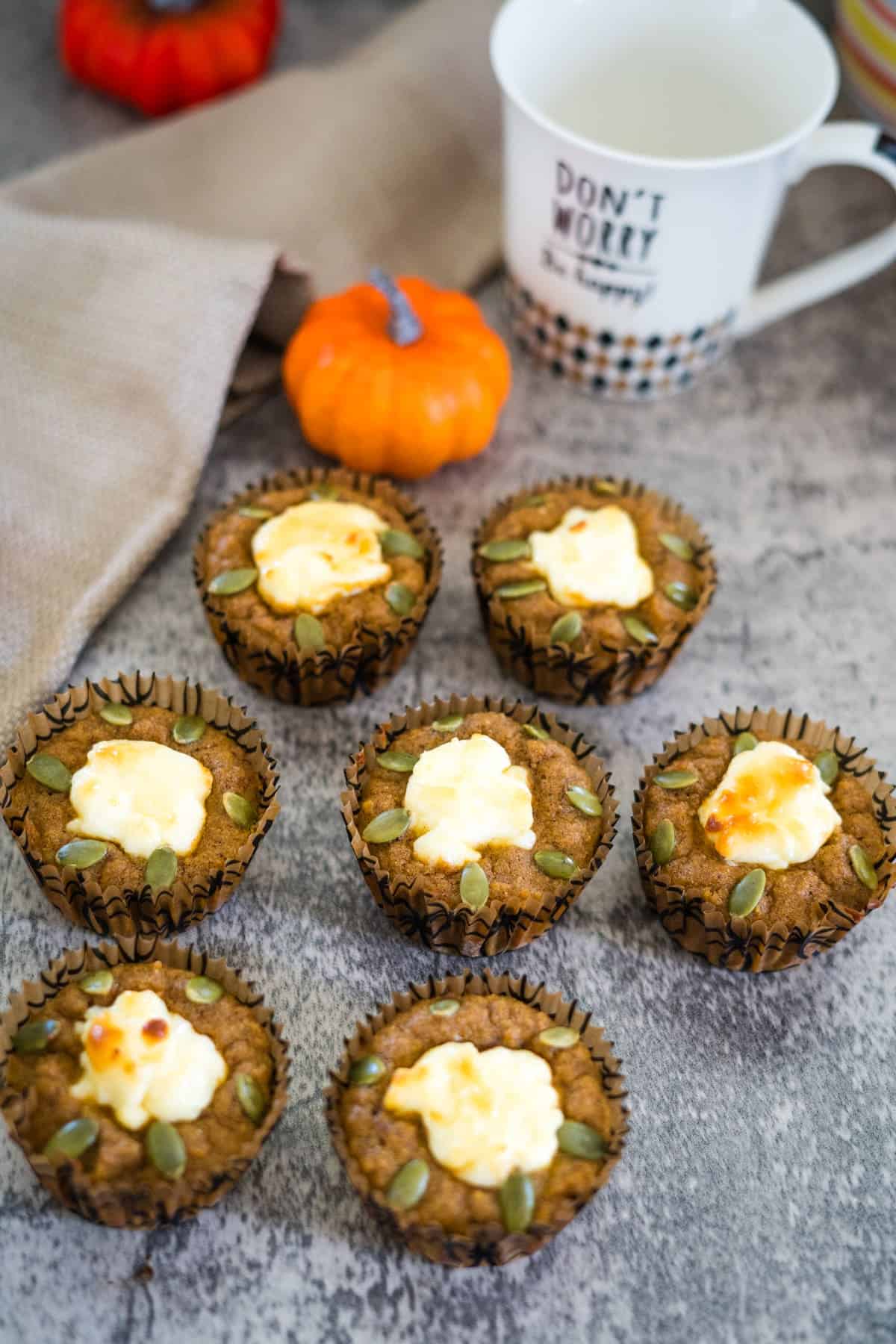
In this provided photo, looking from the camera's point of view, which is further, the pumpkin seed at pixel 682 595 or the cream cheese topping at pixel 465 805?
the pumpkin seed at pixel 682 595

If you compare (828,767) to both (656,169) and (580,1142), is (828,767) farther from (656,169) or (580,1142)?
Answer: (656,169)

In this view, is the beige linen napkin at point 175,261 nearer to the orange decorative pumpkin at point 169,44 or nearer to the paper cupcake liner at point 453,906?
the orange decorative pumpkin at point 169,44

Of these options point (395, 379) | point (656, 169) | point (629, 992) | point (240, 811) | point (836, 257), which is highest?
point (656, 169)

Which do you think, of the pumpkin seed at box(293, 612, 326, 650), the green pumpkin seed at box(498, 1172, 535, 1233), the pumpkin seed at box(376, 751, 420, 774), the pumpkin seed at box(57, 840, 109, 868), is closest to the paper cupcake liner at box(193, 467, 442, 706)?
the pumpkin seed at box(293, 612, 326, 650)

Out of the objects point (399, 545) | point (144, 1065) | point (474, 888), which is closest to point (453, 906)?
point (474, 888)

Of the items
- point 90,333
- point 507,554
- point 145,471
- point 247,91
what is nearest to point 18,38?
point 247,91

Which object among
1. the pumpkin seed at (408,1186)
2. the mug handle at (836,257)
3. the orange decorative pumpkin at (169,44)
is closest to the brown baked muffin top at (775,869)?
the pumpkin seed at (408,1186)
